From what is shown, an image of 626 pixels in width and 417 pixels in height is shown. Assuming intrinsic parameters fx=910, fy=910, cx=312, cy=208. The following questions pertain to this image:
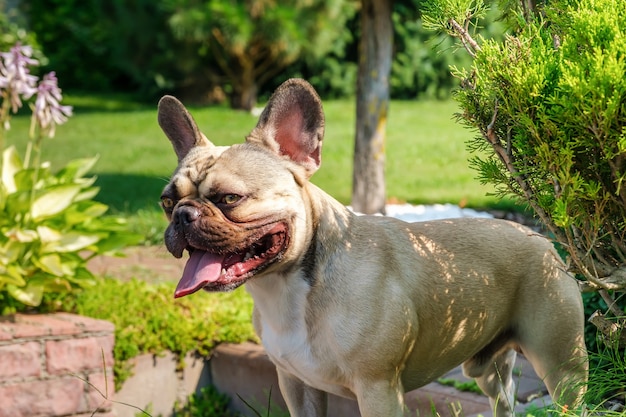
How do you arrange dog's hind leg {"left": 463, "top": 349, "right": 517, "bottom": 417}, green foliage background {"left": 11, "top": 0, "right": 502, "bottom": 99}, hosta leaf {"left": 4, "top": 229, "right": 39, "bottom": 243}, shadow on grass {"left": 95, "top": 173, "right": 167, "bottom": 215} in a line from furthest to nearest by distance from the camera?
green foliage background {"left": 11, "top": 0, "right": 502, "bottom": 99} < shadow on grass {"left": 95, "top": 173, "right": 167, "bottom": 215} < hosta leaf {"left": 4, "top": 229, "right": 39, "bottom": 243} < dog's hind leg {"left": 463, "top": 349, "right": 517, "bottom": 417}

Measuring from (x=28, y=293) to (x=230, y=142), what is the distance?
8924 millimetres

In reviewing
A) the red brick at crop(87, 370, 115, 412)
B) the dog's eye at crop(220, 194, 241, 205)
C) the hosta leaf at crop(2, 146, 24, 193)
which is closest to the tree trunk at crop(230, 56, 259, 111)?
the hosta leaf at crop(2, 146, 24, 193)

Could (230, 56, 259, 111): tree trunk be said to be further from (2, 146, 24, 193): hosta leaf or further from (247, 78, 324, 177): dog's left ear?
(247, 78, 324, 177): dog's left ear

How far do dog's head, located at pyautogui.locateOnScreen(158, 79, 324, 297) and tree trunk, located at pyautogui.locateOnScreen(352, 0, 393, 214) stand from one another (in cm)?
585

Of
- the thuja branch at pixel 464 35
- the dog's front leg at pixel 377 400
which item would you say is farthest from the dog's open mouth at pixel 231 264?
the thuja branch at pixel 464 35

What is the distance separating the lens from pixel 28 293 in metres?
5.31

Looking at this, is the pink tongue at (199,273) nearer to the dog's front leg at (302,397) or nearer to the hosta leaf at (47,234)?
the dog's front leg at (302,397)

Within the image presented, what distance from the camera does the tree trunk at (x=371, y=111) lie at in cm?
921

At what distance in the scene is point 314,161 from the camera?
11.6 ft

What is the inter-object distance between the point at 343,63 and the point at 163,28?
4253 millimetres

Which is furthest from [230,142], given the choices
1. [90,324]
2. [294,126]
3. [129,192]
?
[294,126]

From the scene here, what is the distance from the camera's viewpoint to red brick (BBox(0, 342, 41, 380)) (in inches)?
197

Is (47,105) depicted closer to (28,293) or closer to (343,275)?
(28,293)

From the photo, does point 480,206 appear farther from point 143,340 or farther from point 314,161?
point 314,161
